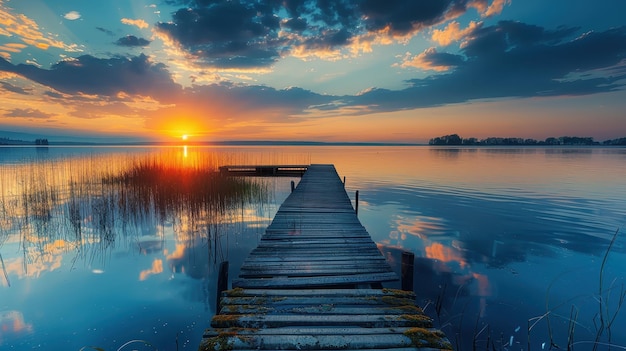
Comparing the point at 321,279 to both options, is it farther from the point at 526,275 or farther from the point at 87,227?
the point at 87,227

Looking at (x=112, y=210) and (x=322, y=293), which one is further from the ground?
(x=322, y=293)

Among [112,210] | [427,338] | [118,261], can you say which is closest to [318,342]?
[427,338]

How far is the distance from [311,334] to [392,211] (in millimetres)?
10243

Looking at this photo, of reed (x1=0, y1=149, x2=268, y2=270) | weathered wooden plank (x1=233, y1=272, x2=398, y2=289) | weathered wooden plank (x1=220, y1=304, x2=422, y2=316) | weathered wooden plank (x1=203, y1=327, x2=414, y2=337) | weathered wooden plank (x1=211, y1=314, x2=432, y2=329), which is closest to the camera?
weathered wooden plank (x1=203, y1=327, x2=414, y2=337)

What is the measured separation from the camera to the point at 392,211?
12.3m

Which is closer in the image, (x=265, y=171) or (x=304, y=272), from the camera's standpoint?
(x=304, y=272)

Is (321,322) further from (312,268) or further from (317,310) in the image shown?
(312,268)

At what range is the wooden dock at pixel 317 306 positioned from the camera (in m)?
2.57

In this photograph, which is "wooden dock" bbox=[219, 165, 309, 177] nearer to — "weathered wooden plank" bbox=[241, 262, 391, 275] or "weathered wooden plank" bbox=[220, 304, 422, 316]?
"weathered wooden plank" bbox=[241, 262, 391, 275]

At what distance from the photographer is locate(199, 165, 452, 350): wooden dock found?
2.57m

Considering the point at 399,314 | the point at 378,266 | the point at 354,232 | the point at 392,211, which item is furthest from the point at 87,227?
the point at 392,211

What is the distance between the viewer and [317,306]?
10.2ft

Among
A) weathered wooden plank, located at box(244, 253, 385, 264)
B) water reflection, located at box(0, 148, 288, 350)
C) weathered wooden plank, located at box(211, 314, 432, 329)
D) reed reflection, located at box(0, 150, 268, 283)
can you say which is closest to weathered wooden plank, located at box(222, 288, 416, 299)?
weathered wooden plank, located at box(211, 314, 432, 329)

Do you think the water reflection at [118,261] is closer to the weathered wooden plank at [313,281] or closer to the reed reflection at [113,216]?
the reed reflection at [113,216]
